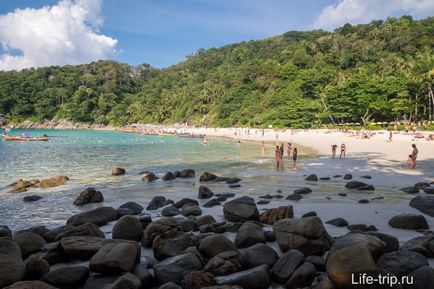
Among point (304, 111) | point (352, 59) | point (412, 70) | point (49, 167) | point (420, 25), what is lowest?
point (49, 167)

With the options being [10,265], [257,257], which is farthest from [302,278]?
[10,265]

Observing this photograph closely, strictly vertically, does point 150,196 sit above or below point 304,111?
below

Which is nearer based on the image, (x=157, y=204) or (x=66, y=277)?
(x=66, y=277)

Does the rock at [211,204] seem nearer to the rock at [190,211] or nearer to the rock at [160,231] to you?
the rock at [190,211]

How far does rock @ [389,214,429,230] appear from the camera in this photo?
26.1 ft

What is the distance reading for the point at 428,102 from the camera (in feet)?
207

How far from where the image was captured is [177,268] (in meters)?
5.68

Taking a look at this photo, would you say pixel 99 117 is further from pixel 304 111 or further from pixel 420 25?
pixel 420 25

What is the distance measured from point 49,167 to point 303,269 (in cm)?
2483

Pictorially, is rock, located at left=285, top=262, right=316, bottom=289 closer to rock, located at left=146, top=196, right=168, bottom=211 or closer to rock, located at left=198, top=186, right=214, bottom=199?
rock, located at left=146, top=196, right=168, bottom=211

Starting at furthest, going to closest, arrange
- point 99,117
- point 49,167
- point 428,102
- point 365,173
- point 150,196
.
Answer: point 99,117, point 428,102, point 49,167, point 365,173, point 150,196

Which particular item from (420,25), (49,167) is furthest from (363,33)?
(49,167)

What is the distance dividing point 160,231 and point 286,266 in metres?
3.03

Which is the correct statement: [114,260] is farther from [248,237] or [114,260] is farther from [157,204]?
[157,204]
